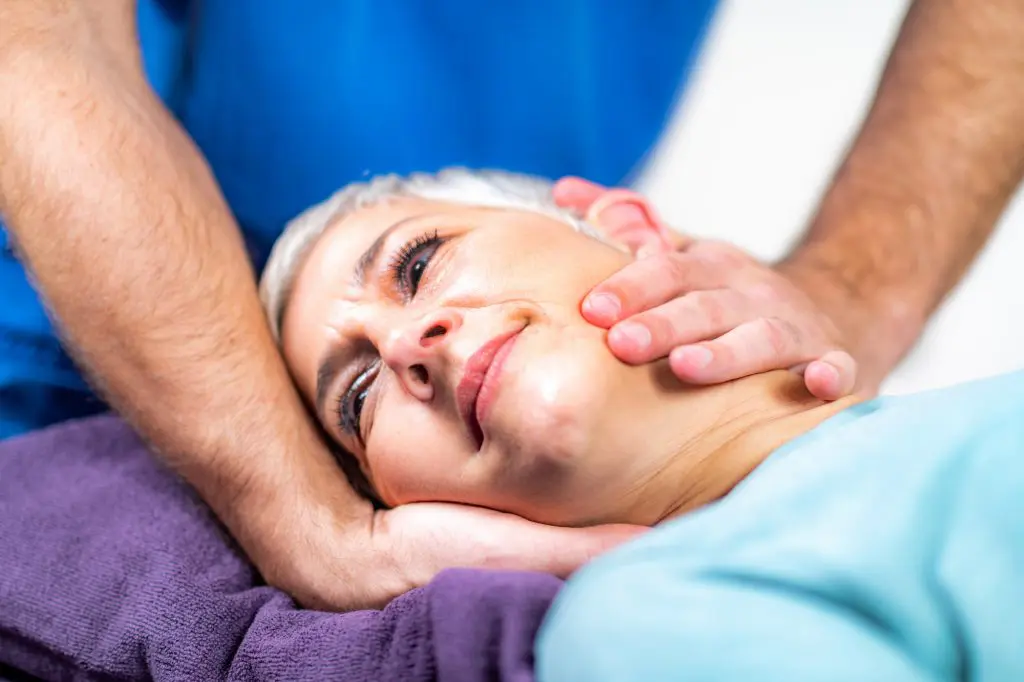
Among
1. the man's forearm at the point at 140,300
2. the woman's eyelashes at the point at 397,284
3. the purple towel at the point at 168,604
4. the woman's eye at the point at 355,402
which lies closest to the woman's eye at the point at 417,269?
the woman's eyelashes at the point at 397,284

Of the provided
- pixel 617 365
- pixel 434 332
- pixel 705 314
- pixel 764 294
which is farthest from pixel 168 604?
pixel 764 294

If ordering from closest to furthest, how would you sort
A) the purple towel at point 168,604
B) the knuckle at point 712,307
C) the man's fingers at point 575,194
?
the purple towel at point 168,604
the knuckle at point 712,307
the man's fingers at point 575,194

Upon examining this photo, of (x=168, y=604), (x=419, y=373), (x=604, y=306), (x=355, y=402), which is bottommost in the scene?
(x=168, y=604)

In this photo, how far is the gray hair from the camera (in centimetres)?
110

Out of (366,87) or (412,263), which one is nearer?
(412,263)

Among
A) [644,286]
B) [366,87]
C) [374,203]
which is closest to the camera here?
[644,286]

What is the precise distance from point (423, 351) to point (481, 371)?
7 cm

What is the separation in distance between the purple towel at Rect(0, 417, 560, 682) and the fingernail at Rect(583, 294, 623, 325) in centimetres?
25

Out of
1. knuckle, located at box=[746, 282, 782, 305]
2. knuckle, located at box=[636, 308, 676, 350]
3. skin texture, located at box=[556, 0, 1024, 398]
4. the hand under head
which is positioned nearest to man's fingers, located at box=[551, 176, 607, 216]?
skin texture, located at box=[556, 0, 1024, 398]

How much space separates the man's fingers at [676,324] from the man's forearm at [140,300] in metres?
0.38

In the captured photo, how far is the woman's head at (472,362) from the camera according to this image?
76 centimetres

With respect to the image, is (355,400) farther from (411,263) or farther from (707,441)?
(707,441)

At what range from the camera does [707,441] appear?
0.82 m

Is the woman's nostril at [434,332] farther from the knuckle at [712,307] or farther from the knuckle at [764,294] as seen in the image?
the knuckle at [764,294]
